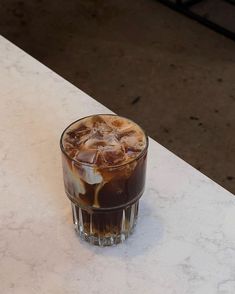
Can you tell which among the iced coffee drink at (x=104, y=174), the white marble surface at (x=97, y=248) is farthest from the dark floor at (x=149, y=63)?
the iced coffee drink at (x=104, y=174)

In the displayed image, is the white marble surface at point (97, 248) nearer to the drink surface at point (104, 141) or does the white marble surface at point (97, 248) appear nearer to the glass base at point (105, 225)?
the glass base at point (105, 225)

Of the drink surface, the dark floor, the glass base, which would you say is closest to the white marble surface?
the glass base

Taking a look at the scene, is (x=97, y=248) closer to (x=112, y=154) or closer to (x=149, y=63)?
(x=112, y=154)

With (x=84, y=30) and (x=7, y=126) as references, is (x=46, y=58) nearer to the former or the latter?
(x=84, y=30)

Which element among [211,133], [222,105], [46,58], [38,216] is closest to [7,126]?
[38,216]

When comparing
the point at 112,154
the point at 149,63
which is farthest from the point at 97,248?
the point at 149,63

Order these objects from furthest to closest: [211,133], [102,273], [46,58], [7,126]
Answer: [46,58], [211,133], [7,126], [102,273]

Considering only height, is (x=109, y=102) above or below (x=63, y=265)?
below
